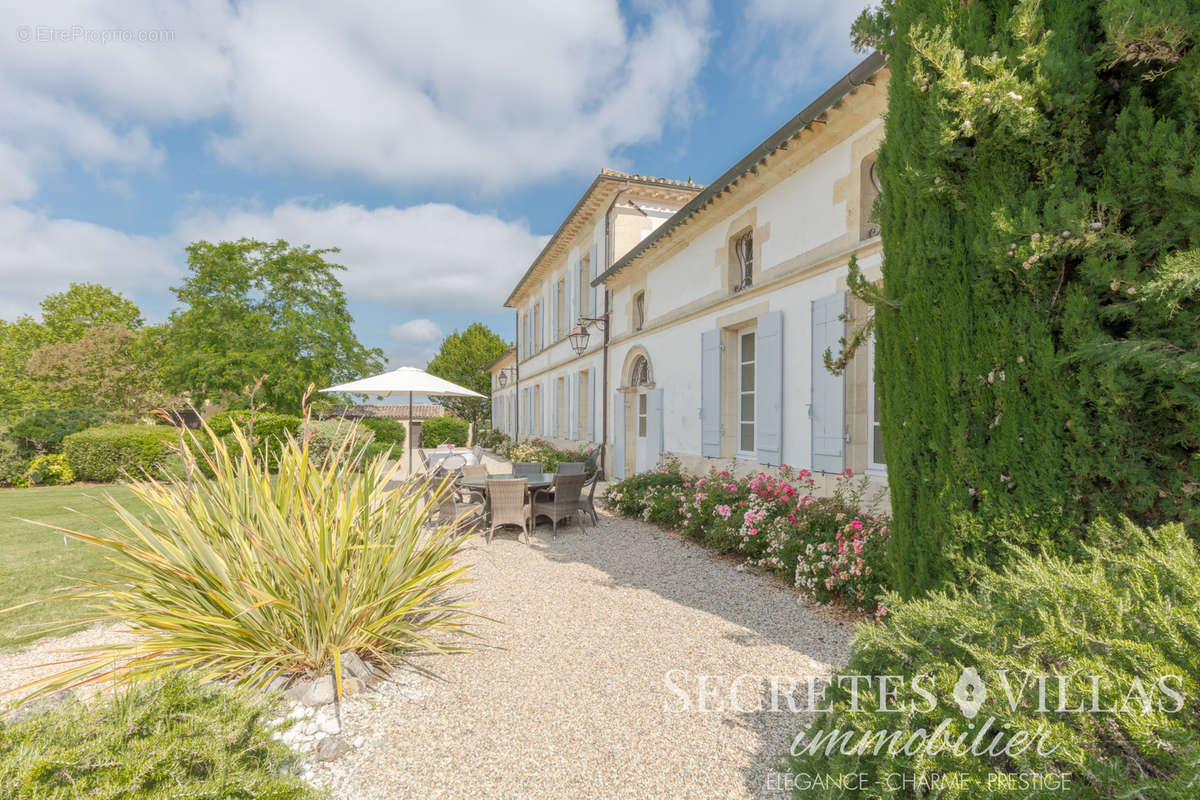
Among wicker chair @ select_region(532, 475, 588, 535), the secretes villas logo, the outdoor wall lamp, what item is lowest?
wicker chair @ select_region(532, 475, 588, 535)

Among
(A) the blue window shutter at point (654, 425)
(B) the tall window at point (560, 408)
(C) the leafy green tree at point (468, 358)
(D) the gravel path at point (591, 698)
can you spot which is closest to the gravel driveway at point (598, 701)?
(D) the gravel path at point (591, 698)

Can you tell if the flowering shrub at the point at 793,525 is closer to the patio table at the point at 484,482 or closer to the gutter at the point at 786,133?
the patio table at the point at 484,482

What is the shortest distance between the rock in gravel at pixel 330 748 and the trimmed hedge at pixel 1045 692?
6.27ft

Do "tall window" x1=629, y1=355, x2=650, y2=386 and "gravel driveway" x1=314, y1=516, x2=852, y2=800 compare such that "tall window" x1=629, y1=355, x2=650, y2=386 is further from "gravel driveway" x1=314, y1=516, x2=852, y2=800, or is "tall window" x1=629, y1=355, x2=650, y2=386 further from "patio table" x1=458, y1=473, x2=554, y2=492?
"gravel driveway" x1=314, y1=516, x2=852, y2=800

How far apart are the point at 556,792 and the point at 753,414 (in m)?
6.06

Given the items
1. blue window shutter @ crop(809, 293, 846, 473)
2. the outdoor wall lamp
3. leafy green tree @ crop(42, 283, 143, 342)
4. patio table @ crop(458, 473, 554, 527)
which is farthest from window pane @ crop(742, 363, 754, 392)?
leafy green tree @ crop(42, 283, 143, 342)

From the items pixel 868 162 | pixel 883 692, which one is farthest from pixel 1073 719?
pixel 868 162

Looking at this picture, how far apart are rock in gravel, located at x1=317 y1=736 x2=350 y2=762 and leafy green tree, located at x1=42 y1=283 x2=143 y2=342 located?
114 ft

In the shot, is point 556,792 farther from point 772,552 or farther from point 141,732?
point 772,552

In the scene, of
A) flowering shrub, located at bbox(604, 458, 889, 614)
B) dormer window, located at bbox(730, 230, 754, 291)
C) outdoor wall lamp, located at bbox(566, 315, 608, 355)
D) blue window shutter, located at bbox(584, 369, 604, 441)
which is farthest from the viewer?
blue window shutter, located at bbox(584, 369, 604, 441)

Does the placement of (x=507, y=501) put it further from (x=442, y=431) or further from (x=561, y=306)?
(x=442, y=431)

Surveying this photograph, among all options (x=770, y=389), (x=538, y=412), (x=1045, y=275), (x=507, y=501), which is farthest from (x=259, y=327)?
(x=1045, y=275)

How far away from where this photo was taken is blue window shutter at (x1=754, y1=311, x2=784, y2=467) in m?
6.54

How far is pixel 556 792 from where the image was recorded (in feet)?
6.99
